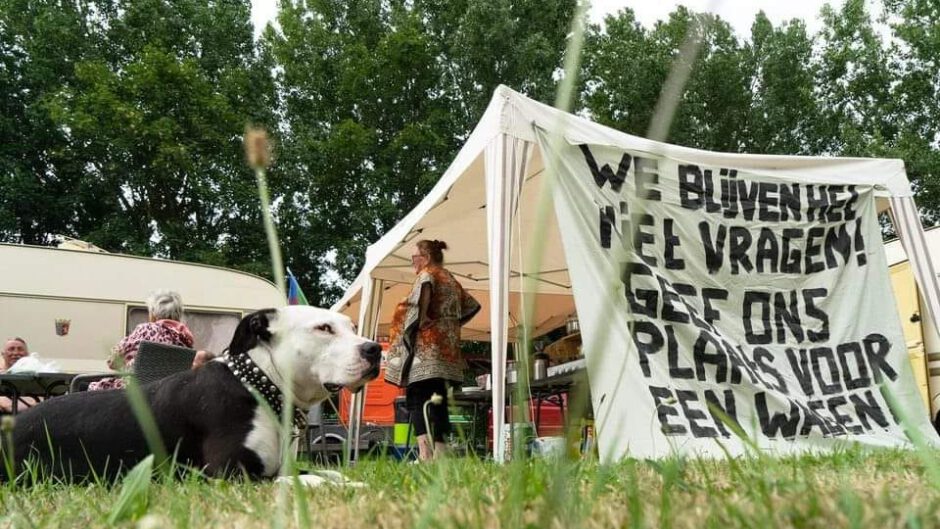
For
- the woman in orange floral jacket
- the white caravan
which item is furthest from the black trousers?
the white caravan

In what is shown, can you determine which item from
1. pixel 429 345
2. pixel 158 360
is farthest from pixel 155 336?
pixel 429 345

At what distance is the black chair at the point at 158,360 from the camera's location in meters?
4.09

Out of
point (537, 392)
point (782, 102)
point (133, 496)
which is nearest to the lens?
point (133, 496)

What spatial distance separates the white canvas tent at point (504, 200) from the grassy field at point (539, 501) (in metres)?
1.64

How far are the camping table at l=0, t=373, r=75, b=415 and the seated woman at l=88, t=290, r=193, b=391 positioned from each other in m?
0.59

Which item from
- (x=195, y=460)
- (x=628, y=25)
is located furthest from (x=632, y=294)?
(x=628, y=25)

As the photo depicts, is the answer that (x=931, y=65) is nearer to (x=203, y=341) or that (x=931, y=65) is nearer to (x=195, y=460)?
(x=203, y=341)

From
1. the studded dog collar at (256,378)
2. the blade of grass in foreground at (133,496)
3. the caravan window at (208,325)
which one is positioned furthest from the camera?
the caravan window at (208,325)

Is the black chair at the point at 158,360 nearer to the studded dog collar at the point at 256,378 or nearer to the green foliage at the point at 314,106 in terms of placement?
the studded dog collar at the point at 256,378

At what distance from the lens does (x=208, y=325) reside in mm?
8164

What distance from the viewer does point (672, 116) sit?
0.44 metres

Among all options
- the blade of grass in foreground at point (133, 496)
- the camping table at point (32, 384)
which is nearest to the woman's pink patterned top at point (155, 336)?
the camping table at point (32, 384)

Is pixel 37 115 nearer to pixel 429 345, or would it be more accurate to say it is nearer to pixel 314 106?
pixel 314 106

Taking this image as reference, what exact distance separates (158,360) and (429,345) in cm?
170
